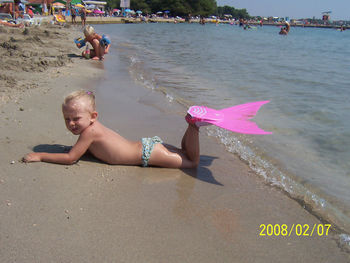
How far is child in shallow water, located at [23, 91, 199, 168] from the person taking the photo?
2482mm

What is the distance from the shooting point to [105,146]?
2.67 m

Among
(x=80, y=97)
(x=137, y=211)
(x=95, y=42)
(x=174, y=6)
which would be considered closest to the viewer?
(x=137, y=211)

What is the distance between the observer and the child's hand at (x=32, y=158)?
2492mm

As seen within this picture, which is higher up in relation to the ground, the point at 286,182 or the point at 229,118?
the point at 229,118

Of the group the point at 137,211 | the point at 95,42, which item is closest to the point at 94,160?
the point at 137,211

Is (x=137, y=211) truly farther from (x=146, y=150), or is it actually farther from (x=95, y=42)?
(x=95, y=42)

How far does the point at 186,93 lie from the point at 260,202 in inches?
154

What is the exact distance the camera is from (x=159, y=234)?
1895 mm

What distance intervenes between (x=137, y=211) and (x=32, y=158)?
1007 millimetres

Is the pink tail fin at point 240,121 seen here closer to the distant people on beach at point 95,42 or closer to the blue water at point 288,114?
the blue water at point 288,114
